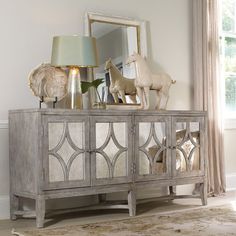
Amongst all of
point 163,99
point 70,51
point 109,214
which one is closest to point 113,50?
point 163,99

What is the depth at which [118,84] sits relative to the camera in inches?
183

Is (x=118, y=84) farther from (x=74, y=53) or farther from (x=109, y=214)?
(x=109, y=214)

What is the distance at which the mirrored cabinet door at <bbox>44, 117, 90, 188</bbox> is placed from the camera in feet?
12.7

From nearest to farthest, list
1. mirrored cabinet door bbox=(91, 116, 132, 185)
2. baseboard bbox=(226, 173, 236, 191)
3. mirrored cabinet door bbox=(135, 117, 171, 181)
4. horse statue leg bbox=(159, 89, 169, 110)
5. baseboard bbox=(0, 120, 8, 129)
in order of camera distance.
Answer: mirrored cabinet door bbox=(91, 116, 132, 185), baseboard bbox=(0, 120, 8, 129), mirrored cabinet door bbox=(135, 117, 171, 181), horse statue leg bbox=(159, 89, 169, 110), baseboard bbox=(226, 173, 236, 191)

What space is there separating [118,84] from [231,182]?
186 cm

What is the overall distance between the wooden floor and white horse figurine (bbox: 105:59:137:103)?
931 millimetres

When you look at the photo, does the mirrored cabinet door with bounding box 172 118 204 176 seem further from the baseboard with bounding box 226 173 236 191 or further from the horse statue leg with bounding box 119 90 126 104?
the baseboard with bounding box 226 173 236 191

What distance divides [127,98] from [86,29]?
0.69m

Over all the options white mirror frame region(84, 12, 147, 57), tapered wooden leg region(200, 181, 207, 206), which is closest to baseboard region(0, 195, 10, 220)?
white mirror frame region(84, 12, 147, 57)

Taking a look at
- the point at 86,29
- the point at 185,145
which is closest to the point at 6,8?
the point at 86,29

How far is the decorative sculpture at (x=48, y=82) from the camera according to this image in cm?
418

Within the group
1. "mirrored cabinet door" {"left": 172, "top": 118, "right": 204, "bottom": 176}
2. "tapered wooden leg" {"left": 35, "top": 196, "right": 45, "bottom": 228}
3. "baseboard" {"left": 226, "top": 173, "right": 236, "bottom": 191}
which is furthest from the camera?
"baseboard" {"left": 226, "top": 173, "right": 236, "bottom": 191}

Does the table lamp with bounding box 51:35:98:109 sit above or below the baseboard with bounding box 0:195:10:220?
above

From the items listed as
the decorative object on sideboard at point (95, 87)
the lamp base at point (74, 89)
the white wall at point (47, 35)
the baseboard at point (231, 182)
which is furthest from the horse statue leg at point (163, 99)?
the baseboard at point (231, 182)
